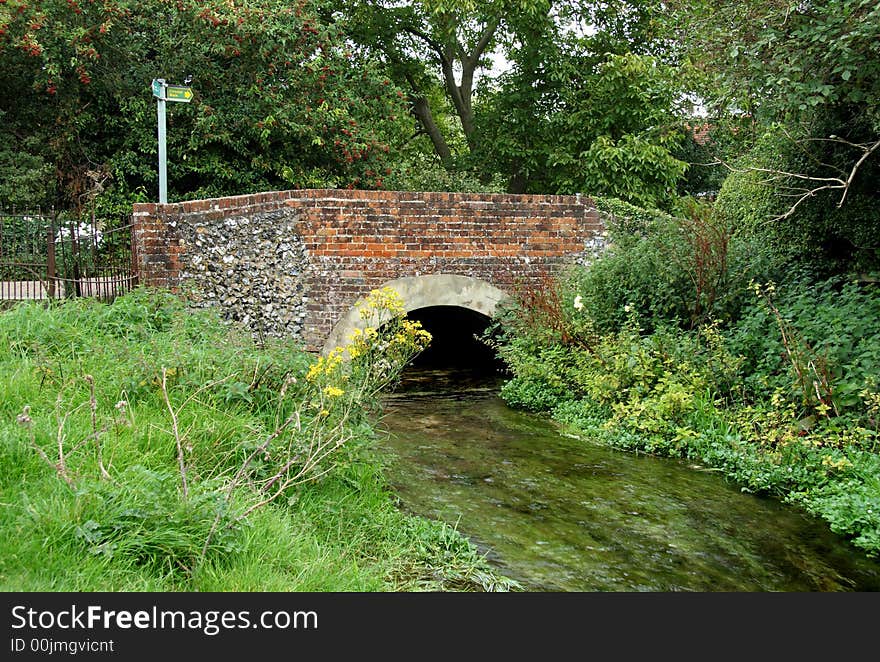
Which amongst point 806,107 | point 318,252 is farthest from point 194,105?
point 806,107

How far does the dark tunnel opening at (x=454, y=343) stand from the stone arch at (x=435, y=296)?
1924 millimetres

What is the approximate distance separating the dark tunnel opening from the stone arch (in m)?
1.92

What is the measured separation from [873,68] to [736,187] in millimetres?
4754

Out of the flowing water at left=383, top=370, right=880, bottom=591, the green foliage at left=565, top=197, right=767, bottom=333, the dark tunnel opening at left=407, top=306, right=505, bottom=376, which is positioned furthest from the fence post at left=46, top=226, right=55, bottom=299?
the green foliage at left=565, top=197, right=767, bottom=333

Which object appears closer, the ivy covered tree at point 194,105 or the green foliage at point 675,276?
the green foliage at point 675,276

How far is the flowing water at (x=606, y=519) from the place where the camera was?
4.32m

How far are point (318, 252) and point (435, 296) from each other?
5.03 feet

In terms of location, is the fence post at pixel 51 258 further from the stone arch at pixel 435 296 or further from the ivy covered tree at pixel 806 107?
the ivy covered tree at pixel 806 107

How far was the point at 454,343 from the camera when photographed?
1339 cm

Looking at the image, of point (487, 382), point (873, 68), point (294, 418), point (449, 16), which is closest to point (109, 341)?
point (294, 418)

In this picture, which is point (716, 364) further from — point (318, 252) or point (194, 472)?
point (194, 472)

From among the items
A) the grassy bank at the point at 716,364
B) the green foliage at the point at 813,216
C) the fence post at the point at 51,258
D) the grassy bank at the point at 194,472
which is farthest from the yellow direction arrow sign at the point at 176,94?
the green foliage at the point at 813,216

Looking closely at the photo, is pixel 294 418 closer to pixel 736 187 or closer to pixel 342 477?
pixel 342 477

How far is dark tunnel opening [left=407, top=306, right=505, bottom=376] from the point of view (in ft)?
40.3
